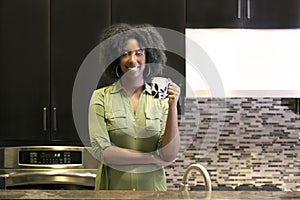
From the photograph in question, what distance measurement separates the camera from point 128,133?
1866 mm

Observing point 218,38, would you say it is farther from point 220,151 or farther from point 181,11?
point 220,151

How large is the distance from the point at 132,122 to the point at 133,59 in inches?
9.1

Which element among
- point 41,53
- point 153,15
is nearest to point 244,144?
point 153,15

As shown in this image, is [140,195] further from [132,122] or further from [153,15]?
[153,15]

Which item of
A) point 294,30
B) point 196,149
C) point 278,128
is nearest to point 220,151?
point 196,149

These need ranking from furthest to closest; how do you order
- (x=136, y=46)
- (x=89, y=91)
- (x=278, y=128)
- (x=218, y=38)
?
(x=278, y=128)
(x=89, y=91)
(x=218, y=38)
(x=136, y=46)

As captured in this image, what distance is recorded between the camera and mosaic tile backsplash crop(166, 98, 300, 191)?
123 inches

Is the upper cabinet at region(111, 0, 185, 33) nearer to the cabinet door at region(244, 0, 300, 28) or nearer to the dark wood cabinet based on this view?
the dark wood cabinet

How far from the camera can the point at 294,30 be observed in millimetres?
2557

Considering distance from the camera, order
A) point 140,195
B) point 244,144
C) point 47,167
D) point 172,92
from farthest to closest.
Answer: point 244,144 < point 47,167 < point 172,92 < point 140,195

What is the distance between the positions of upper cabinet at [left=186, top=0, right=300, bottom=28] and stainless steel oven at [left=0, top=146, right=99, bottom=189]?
0.91 metres

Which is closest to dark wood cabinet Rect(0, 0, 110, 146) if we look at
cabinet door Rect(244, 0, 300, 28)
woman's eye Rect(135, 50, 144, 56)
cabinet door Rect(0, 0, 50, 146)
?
cabinet door Rect(0, 0, 50, 146)

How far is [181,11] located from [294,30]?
59 centimetres

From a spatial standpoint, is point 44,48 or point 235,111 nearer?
point 44,48
